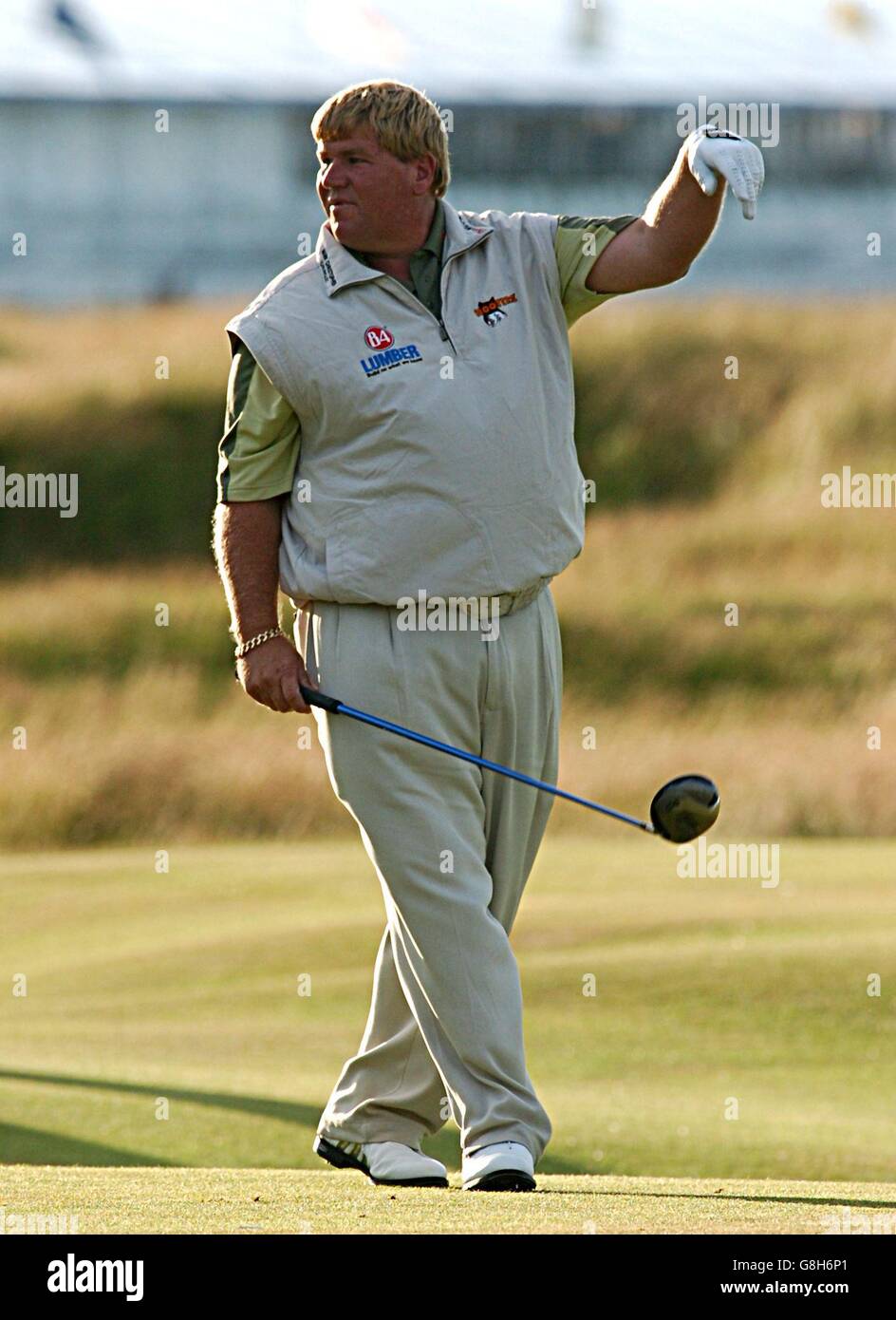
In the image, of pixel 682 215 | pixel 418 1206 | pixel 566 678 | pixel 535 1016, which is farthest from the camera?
pixel 566 678

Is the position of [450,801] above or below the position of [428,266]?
below

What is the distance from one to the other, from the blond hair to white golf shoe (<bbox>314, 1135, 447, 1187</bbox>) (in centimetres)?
158

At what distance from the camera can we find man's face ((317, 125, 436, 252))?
3.36 metres

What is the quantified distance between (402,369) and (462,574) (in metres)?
0.32

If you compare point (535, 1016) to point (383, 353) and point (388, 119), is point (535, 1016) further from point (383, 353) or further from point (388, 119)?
point (388, 119)

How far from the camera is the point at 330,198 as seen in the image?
3.40 m

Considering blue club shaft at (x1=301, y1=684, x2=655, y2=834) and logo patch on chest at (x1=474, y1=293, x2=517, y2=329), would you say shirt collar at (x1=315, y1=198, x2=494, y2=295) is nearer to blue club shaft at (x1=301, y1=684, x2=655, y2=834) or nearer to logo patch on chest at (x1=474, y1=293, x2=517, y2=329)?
logo patch on chest at (x1=474, y1=293, x2=517, y2=329)

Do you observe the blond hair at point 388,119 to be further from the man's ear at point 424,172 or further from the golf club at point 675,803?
the golf club at point 675,803

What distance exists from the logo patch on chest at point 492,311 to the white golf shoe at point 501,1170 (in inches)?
49.1

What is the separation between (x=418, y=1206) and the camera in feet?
10.1

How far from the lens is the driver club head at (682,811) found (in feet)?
11.4

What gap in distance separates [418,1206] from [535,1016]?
149 inches

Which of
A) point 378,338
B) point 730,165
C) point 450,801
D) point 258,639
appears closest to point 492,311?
point 378,338

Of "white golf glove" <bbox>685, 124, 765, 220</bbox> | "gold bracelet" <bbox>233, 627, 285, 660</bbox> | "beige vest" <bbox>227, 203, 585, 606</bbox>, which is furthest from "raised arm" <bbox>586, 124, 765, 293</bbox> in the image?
"gold bracelet" <bbox>233, 627, 285, 660</bbox>
